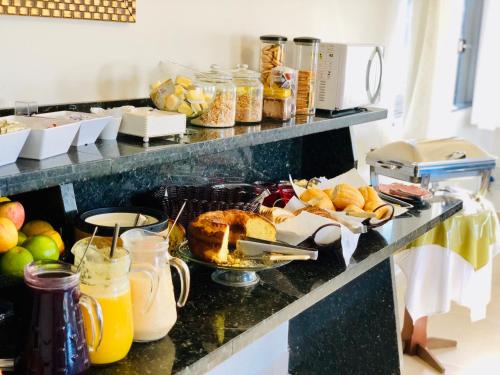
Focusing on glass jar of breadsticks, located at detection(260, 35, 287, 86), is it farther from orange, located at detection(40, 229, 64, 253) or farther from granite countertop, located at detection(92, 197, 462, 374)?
orange, located at detection(40, 229, 64, 253)

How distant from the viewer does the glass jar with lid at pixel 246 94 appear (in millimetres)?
1640

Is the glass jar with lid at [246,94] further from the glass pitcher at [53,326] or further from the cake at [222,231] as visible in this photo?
the glass pitcher at [53,326]

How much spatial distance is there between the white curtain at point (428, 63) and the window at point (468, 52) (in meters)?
0.98

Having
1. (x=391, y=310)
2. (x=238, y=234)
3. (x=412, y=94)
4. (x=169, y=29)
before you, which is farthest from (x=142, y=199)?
(x=412, y=94)

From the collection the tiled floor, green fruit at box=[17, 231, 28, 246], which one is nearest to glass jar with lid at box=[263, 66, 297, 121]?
green fruit at box=[17, 231, 28, 246]

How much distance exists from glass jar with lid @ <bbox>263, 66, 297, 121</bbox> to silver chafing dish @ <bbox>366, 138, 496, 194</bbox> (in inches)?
28.6

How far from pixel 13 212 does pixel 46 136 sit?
0.17 meters

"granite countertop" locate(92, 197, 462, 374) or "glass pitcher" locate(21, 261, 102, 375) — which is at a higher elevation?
"glass pitcher" locate(21, 261, 102, 375)

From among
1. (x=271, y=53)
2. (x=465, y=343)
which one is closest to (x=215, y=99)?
(x=271, y=53)

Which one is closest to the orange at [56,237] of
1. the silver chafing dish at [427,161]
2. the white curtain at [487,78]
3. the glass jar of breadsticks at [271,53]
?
the glass jar of breadsticks at [271,53]

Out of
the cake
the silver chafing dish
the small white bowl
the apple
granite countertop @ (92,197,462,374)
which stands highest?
the small white bowl

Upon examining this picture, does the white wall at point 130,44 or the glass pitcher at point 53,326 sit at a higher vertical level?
the white wall at point 130,44

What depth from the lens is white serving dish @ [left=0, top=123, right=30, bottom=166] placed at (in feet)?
3.37

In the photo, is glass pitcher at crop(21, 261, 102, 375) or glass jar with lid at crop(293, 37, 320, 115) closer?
glass pitcher at crop(21, 261, 102, 375)
